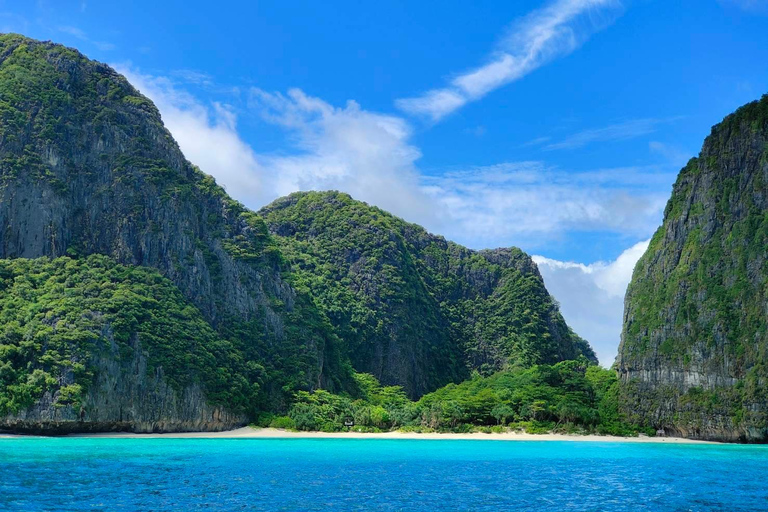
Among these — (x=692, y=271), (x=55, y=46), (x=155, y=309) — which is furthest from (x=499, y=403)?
(x=55, y=46)

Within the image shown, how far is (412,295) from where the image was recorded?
137875 millimetres

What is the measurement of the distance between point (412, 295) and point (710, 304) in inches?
2609

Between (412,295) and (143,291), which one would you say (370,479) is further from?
(412,295)

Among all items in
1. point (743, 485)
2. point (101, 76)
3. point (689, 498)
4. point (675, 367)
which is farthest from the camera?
point (101, 76)

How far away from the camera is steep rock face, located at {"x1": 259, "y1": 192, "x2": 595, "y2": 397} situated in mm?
129250

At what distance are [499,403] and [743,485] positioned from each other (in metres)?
48.1

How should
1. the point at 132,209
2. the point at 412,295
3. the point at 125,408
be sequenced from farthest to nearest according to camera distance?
the point at 412,295 < the point at 132,209 < the point at 125,408

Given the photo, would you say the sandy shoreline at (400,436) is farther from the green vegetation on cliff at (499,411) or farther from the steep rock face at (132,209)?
the steep rock face at (132,209)

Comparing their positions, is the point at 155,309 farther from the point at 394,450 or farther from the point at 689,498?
the point at 689,498

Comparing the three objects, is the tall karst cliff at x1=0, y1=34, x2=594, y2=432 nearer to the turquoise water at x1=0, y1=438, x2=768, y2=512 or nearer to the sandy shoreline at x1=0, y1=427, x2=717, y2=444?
the sandy shoreline at x1=0, y1=427, x2=717, y2=444

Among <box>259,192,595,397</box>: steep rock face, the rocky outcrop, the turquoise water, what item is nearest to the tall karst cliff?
the rocky outcrop

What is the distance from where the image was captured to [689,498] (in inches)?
1174

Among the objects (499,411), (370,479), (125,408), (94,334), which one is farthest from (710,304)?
(94,334)

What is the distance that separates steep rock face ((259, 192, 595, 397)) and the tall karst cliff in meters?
0.58
